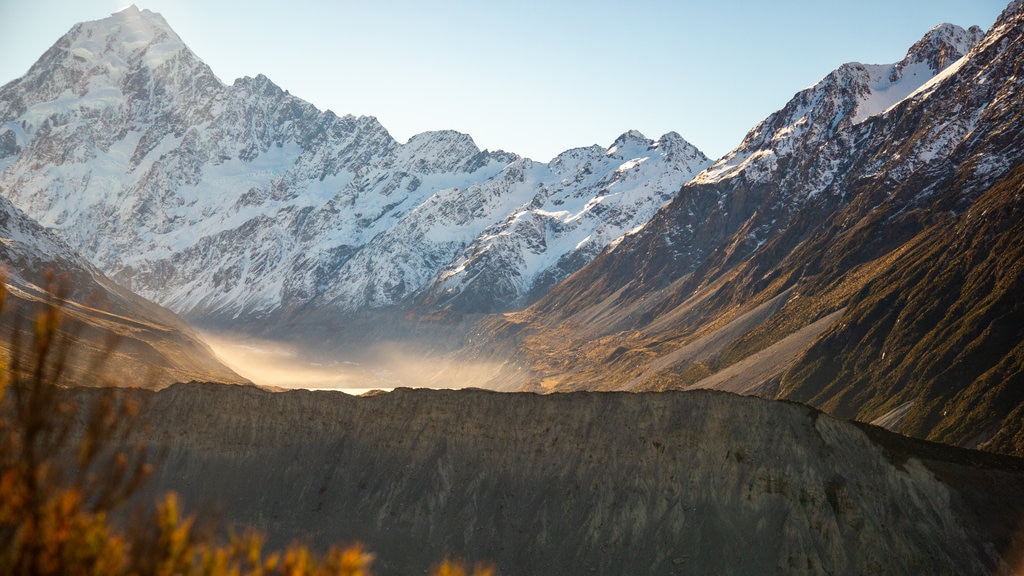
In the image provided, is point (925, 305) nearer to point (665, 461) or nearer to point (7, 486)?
point (665, 461)

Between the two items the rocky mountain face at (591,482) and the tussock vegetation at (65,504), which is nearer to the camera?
the tussock vegetation at (65,504)

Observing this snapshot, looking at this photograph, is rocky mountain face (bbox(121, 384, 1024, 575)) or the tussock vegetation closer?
the tussock vegetation

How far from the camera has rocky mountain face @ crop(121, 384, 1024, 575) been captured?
57.8 metres

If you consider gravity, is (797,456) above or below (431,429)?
below

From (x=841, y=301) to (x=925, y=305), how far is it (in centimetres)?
3143

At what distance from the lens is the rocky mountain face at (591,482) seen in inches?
2275

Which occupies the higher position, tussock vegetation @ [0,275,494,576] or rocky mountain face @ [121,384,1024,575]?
tussock vegetation @ [0,275,494,576]

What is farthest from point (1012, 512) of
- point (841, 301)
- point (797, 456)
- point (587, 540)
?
point (841, 301)

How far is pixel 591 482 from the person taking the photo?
65.9 meters

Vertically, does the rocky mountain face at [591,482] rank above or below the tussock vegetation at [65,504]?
below

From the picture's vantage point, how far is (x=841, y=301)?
196375mm

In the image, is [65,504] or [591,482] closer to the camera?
[65,504]

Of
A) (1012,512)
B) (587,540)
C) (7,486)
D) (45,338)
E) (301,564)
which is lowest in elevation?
(1012,512)

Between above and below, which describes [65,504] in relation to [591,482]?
above
